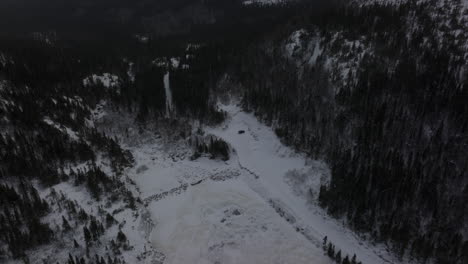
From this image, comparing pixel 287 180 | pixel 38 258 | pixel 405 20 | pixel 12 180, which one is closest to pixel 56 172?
pixel 12 180

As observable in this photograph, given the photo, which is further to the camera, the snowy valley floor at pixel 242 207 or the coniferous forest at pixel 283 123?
the coniferous forest at pixel 283 123

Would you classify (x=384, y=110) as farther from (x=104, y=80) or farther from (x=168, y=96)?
(x=104, y=80)

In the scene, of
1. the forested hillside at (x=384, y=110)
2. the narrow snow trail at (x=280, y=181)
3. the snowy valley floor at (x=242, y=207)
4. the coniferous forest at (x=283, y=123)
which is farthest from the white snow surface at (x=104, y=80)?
the narrow snow trail at (x=280, y=181)

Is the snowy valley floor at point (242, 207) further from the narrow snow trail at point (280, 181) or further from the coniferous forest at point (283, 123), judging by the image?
the coniferous forest at point (283, 123)

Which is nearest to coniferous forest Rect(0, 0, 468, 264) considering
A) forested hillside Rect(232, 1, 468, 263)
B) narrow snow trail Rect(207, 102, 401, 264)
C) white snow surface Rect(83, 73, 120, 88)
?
forested hillside Rect(232, 1, 468, 263)

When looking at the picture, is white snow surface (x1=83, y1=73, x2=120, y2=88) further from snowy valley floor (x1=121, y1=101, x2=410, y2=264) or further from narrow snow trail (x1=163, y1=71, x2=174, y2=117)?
snowy valley floor (x1=121, y1=101, x2=410, y2=264)

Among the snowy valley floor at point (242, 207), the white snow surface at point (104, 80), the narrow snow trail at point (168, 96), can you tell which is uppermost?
the white snow surface at point (104, 80)

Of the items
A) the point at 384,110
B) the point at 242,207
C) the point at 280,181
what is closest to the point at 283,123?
the point at 280,181
